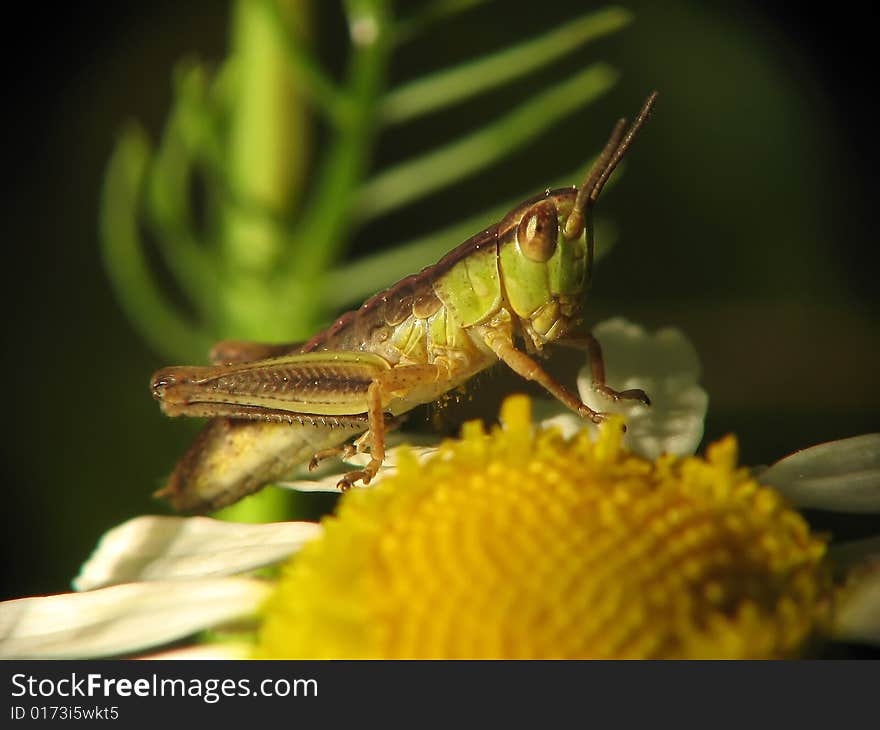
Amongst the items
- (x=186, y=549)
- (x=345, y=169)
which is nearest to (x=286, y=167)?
Result: (x=345, y=169)

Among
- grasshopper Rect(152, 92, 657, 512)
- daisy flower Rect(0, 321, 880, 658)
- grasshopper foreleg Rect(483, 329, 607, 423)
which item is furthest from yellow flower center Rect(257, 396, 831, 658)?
grasshopper Rect(152, 92, 657, 512)

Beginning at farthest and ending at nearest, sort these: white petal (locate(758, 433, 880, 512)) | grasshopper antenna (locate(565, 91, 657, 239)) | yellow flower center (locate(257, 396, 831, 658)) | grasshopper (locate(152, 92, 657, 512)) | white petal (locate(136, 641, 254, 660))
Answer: grasshopper (locate(152, 92, 657, 512))
grasshopper antenna (locate(565, 91, 657, 239))
white petal (locate(758, 433, 880, 512))
white petal (locate(136, 641, 254, 660))
yellow flower center (locate(257, 396, 831, 658))

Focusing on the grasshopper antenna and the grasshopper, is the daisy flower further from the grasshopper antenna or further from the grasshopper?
the grasshopper antenna

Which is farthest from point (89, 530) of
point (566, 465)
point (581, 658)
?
point (581, 658)

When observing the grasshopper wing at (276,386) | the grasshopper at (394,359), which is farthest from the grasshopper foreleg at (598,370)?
the grasshopper wing at (276,386)

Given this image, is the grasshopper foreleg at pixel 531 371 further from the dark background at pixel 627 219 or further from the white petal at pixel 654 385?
the dark background at pixel 627 219

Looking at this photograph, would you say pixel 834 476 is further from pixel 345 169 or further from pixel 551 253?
pixel 345 169
